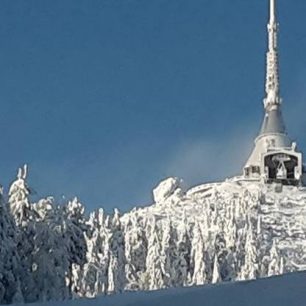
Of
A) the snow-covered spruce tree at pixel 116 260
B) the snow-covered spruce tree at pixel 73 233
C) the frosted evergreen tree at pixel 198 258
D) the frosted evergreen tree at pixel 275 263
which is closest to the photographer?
the snow-covered spruce tree at pixel 73 233

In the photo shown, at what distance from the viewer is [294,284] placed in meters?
12.6

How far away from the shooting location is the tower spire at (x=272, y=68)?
108 m

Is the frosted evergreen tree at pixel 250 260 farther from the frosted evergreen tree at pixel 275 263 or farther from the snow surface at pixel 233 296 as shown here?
the snow surface at pixel 233 296

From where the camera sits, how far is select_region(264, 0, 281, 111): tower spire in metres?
108

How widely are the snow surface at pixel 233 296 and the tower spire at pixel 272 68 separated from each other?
94.7 metres

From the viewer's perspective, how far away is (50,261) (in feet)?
104

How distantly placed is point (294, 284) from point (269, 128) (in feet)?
301

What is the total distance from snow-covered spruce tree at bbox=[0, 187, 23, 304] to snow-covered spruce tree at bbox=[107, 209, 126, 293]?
2424 cm

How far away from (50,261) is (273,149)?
6742 centimetres

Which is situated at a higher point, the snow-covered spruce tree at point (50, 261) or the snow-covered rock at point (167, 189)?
the snow-covered rock at point (167, 189)

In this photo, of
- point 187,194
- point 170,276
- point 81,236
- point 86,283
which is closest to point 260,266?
point 170,276

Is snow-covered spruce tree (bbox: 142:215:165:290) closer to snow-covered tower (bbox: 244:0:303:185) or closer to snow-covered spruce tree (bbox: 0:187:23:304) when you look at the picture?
snow-covered spruce tree (bbox: 0:187:23:304)

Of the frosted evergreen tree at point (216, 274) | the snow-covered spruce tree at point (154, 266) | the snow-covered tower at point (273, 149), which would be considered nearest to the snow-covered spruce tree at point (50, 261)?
the snow-covered spruce tree at point (154, 266)

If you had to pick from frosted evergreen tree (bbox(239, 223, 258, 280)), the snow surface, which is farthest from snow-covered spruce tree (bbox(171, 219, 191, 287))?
the snow surface
